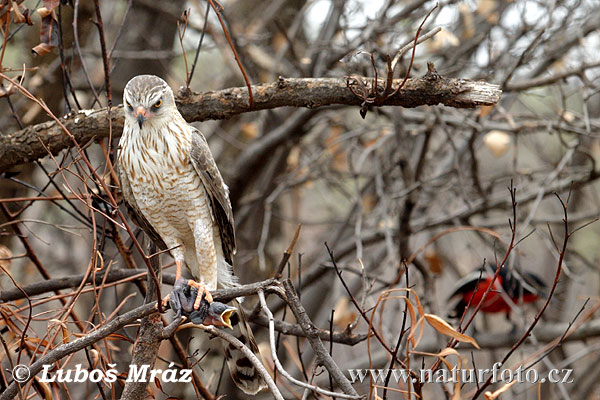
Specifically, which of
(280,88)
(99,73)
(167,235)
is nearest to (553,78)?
(280,88)

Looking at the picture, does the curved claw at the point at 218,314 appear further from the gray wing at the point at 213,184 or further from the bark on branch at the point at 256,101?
the bark on branch at the point at 256,101

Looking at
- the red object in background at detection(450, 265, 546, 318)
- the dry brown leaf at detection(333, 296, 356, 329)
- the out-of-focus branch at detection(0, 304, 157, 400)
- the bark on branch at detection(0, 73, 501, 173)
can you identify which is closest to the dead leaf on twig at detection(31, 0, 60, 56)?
the bark on branch at detection(0, 73, 501, 173)

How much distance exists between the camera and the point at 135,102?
8.21 ft

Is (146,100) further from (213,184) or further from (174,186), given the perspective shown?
(213,184)

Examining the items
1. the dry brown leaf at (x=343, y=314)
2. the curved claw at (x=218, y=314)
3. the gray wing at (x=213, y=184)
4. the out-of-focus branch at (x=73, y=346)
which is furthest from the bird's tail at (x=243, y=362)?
the dry brown leaf at (x=343, y=314)

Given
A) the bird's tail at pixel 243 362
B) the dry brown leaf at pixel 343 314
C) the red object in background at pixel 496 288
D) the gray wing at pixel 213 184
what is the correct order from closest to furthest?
1. the gray wing at pixel 213 184
2. the bird's tail at pixel 243 362
3. the dry brown leaf at pixel 343 314
4. the red object in background at pixel 496 288

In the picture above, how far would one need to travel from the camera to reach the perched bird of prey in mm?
2551

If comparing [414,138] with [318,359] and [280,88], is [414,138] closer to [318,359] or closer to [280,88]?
[280,88]

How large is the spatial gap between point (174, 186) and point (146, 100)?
1.28 feet

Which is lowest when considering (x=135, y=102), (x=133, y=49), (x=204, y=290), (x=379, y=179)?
(x=204, y=290)

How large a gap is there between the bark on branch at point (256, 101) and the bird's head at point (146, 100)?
0.57 ft

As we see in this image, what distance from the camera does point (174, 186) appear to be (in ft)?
8.78

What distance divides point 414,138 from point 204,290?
345 centimetres

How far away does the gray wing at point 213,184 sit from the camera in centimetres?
271
